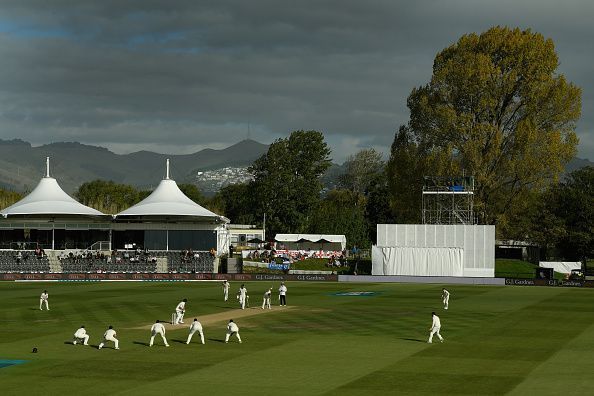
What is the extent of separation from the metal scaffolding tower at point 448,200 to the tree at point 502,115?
4.99 ft

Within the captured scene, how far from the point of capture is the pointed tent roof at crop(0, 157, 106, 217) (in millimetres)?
104438

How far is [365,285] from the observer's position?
89875 millimetres

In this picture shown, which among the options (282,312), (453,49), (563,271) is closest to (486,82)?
(453,49)

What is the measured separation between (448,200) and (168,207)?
3208cm

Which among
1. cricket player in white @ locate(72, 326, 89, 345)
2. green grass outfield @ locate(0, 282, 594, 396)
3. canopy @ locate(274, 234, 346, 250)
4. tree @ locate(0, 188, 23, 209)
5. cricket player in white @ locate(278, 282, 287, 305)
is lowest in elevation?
green grass outfield @ locate(0, 282, 594, 396)

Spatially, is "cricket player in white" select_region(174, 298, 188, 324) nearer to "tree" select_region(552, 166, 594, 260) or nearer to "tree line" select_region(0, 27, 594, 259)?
"tree line" select_region(0, 27, 594, 259)

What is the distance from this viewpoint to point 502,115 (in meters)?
106

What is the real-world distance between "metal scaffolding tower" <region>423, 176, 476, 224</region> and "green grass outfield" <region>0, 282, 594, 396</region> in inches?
Result: 1180

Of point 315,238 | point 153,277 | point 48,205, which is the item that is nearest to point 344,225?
point 315,238

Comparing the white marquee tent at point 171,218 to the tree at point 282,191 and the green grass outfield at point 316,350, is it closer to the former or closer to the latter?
the green grass outfield at point 316,350

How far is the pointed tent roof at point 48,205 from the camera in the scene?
10444cm

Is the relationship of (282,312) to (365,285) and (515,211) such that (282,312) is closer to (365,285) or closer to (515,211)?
(365,285)

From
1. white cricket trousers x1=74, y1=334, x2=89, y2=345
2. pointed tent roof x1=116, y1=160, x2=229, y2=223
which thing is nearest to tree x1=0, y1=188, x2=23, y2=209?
pointed tent roof x1=116, y1=160, x2=229, y2=223

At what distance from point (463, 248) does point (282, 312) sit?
1645 inches
